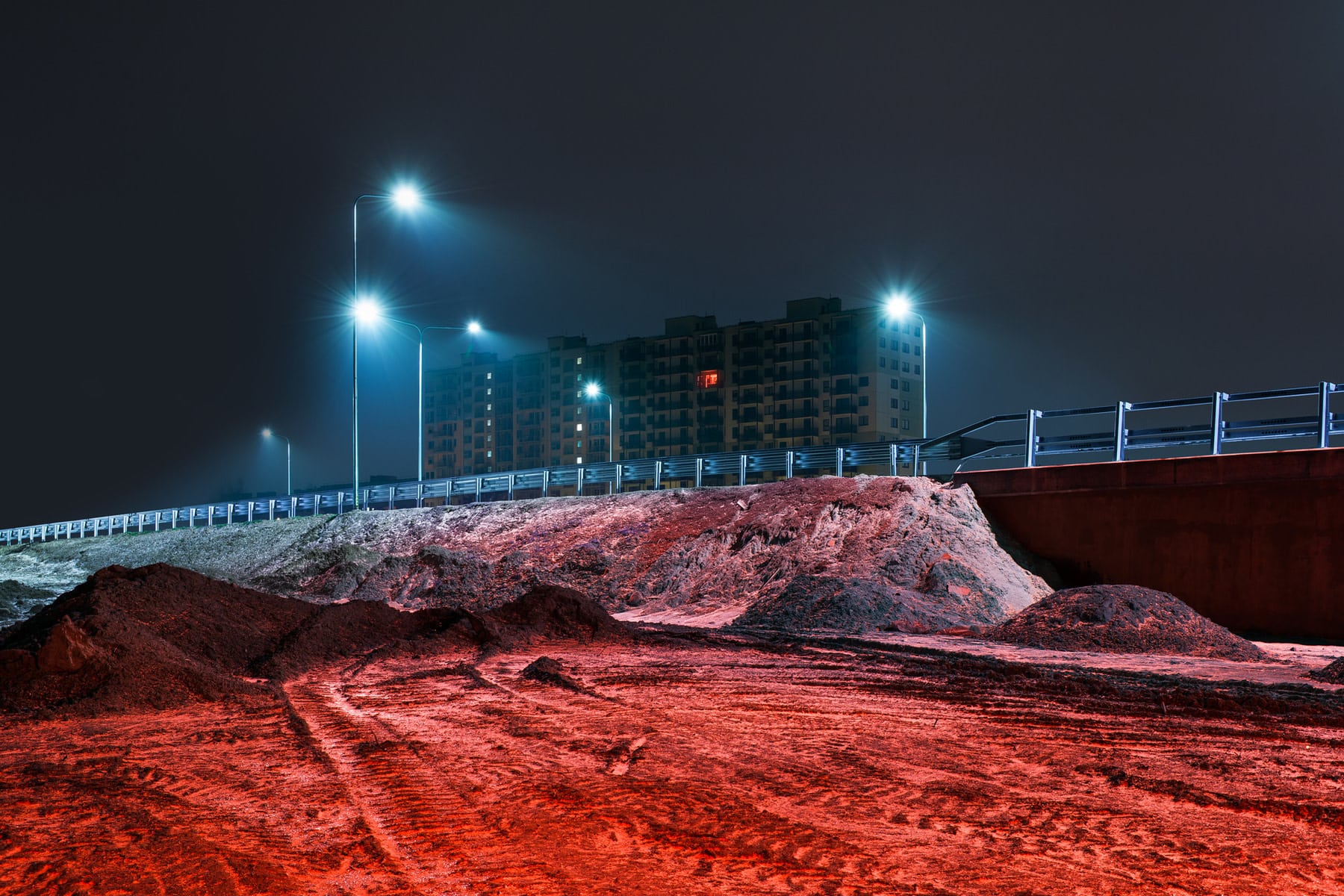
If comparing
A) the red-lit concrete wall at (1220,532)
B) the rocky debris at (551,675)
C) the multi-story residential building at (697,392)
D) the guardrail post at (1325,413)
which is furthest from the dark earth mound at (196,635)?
the multi-story residential building at (697,392)

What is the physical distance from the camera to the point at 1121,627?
15.9 metres

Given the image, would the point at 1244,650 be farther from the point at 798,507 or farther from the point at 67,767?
the point at 67,767

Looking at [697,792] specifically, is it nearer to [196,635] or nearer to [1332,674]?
[1332,674]

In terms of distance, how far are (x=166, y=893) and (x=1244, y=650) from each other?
14.7 meters

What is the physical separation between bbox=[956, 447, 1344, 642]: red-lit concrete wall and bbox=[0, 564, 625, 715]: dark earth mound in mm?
9810

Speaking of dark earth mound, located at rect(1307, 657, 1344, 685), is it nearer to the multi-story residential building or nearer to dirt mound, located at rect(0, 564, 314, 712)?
dirt mound, located at rect(0, 564, 314, 712)

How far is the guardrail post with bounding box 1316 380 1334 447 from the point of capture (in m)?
18.3

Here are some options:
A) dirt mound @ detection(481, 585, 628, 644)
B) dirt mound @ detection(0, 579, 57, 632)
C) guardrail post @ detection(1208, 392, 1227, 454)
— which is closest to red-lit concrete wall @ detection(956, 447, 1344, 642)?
guardrail post @ detection(1208, 392, 1227, 454)

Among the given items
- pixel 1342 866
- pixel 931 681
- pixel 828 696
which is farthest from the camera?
pixel 931 681

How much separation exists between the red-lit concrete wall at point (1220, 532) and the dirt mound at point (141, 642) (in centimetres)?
1501

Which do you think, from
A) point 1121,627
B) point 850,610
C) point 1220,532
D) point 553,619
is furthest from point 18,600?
point 1220,532

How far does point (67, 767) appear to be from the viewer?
7980 mm

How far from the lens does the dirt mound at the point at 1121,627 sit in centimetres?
1526

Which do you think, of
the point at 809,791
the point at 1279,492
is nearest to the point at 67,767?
the point at 809,791
